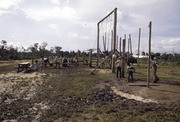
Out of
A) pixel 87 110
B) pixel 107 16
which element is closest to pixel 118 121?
pixel 87 110

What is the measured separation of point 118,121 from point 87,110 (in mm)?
1399

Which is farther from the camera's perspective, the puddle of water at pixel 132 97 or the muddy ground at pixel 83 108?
the puddle of water at pixel 132 97

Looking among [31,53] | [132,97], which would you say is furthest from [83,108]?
[31,53]

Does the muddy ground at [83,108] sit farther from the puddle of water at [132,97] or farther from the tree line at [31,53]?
the tree line at [31,53]

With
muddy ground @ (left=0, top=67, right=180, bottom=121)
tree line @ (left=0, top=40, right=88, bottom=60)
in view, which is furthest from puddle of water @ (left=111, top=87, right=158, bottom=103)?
tree line @ (left=0, top=40, right=88, bottom=60)

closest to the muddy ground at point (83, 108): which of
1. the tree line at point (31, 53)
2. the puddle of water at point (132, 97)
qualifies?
the puddle of water at point (132, 97)

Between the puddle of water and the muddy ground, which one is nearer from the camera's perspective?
the muddy ground

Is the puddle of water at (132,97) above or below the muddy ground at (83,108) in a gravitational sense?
above

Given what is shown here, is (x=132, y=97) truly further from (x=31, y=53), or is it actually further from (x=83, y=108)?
(x=31, y=53)

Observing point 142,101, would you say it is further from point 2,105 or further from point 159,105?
point 2,105

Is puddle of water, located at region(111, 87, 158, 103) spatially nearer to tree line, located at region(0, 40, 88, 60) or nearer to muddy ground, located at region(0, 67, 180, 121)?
muddy ground, located at region(0, 67, 180, 121)

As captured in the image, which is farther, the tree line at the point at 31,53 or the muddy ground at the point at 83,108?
the tree line at the point at 31,53

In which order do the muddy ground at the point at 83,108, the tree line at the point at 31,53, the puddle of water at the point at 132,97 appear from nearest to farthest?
the muddy ground at the point at 83,108 < the puddle of water at the point at 132,97 < the tree line at the point at 31,53

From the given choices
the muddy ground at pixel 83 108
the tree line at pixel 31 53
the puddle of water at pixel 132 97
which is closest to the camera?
the muddy ground at pixel 83 108
